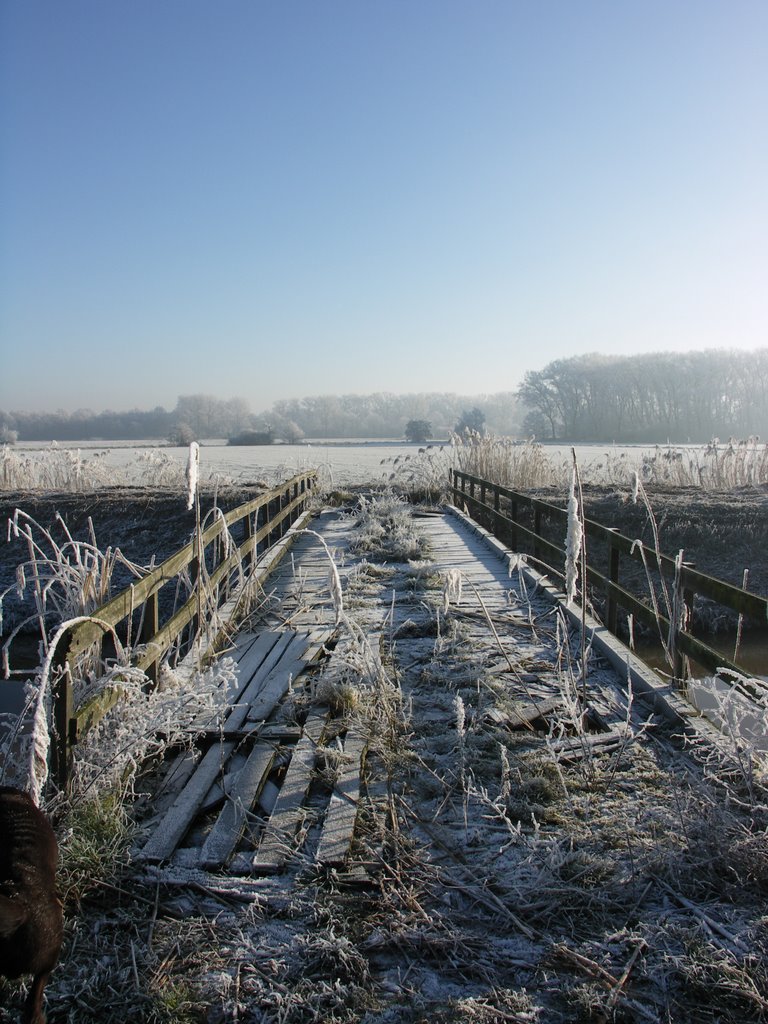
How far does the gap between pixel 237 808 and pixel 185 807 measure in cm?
22

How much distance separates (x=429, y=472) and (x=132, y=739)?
15.6 meters

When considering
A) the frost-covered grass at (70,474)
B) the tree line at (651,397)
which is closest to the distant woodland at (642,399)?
the tree line at (651,397)

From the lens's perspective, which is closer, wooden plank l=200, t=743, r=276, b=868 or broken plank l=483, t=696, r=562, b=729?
wooden plank l=200, t=743, r=276, b=868

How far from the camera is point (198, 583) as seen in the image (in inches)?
174

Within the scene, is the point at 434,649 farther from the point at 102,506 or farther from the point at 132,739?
the point at 102,506

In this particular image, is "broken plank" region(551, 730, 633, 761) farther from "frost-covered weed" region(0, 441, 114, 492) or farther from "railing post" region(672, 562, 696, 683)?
"frost-covered weed" region(0, 441, 114, 492)

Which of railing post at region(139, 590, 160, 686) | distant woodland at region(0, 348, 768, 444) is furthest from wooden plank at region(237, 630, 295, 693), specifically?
distant woodland at region(0, 348, 768, 444)

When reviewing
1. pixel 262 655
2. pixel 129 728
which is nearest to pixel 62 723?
pixel 129 728

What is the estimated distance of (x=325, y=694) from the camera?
406cm

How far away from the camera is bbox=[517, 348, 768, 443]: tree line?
68000 mm

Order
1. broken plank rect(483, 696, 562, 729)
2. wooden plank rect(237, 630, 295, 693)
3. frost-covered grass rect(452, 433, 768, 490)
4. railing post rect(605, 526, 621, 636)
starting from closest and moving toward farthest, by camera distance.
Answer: broken plank rect(483, 696, 562, 729)
wooden plank rect(237, 630, 295, 693)
railing post rect(605, 526, 621, 636)
frost-covered grass rect(452, 433, 768, 490)

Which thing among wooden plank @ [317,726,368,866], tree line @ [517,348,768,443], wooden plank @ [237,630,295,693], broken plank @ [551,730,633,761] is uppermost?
tree line @ [517,348,768,443]

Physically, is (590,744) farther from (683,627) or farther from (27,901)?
(27,901)

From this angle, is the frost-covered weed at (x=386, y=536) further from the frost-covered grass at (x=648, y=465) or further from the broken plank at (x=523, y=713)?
the broken plank at (x=523, y=713)
